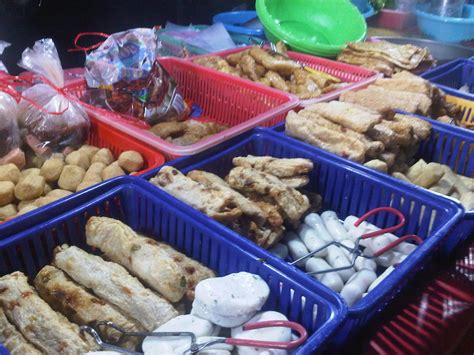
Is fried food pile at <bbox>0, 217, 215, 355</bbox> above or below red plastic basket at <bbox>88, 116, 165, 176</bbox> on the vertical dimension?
below

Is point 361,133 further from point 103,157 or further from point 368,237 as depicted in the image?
point 103,157

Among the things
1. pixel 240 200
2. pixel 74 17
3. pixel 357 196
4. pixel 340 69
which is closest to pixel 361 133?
pixel 357 196

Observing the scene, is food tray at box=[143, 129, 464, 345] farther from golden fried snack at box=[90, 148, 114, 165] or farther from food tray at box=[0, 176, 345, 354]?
golden fried snack at box=[90, 148, 114, 165]

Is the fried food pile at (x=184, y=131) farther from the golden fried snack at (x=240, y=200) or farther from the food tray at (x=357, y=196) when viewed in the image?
the golden fried snack at (x=240, y=200)

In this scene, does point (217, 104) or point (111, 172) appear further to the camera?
point (217, 104)

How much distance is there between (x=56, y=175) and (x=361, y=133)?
1.21 meters

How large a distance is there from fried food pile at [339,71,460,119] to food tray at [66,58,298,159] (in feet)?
1.15

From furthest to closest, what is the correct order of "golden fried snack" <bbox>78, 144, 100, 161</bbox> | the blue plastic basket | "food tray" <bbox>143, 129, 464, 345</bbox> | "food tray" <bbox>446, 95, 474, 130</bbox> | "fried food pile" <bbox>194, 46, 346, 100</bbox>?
the blue plastic basket < "fried food pile" <bbox>194, 46, 346, 100</bbox> < "food tray" <bbox>446, 95, 474, 130</bbox> < "golden fried snack" <bbox>78, 144, 100, 161</bbox> < "food tray" <bbox>143, 129, 464, 345</bbox>

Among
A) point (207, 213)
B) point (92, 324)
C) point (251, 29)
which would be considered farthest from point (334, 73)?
point (92, 324)

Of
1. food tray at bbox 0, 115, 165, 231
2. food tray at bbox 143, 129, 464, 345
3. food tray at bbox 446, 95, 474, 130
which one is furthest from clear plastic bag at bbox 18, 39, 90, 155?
food tray at bbox 446, 95, 474, 130

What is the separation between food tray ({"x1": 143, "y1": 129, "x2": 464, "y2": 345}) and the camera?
1152 millimetres

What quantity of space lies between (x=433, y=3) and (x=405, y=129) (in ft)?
8.90

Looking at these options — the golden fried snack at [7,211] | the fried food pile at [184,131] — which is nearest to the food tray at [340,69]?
the fried food pile at [184,131]

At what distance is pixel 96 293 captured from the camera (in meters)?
1.16
